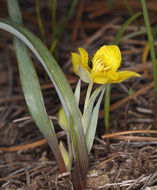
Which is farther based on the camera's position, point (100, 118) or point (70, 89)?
point (100, 118)

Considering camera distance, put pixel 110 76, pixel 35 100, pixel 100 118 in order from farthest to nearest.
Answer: pixel 100 118 < pixel 35 100 < pixel 110 76

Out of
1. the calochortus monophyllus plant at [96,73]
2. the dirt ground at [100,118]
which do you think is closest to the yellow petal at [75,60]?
the calochortus monophyllus plant at [96,73]

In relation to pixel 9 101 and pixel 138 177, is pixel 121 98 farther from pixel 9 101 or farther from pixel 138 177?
pixel 9 101

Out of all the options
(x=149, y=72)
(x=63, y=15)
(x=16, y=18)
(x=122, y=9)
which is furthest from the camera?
(x=63, y=15)

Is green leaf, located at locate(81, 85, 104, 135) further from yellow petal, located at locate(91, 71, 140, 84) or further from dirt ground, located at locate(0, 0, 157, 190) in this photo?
dirt ground, located at locate(0, 0, 157, 190)

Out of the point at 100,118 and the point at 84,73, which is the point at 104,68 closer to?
the point at 84,73

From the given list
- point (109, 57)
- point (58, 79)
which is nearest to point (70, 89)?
point (58, 79)

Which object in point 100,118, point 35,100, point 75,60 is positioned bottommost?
point 100,118

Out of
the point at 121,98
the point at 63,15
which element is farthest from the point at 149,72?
the point at 63,15
